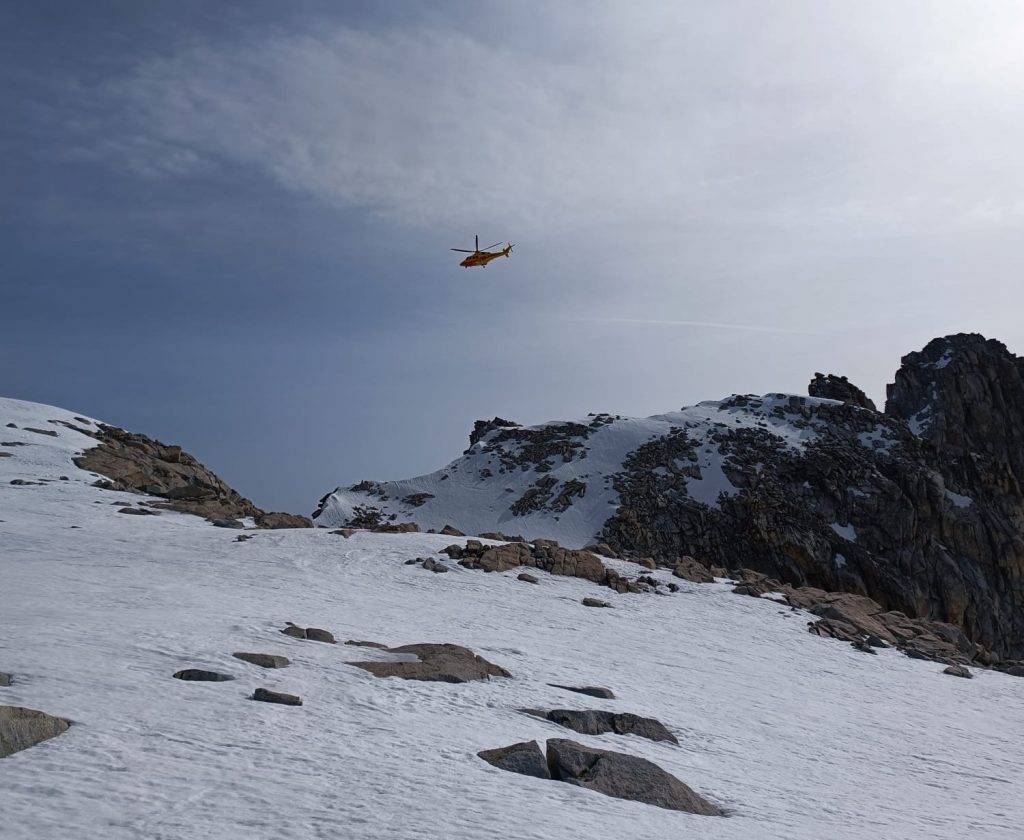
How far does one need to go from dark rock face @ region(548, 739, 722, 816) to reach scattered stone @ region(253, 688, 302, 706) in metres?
3.38

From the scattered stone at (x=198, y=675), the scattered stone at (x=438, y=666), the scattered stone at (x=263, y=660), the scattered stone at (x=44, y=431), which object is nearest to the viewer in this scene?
the scattered stone at (x=198, y=675)

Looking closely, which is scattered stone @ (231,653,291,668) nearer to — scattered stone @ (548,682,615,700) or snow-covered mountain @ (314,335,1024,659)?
scattered stone @ (548,682,615,700)

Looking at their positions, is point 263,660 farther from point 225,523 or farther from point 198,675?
point 225,523

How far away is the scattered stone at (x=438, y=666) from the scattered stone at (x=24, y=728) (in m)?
5.14

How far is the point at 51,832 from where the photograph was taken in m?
6.00

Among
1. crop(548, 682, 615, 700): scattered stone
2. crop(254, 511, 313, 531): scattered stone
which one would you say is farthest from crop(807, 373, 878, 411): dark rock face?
crop(548, 682, 615, 700): scattered stone

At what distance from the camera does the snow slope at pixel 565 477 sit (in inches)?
2511

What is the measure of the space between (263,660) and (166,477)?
99.1 feet

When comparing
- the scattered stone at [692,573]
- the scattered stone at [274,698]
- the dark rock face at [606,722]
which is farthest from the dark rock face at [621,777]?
the scattered stone at [692,573]

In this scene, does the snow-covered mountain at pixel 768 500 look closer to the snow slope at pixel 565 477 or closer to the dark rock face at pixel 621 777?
the snow slope at pixel 565 477

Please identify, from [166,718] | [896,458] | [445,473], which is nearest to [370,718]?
[166,718]

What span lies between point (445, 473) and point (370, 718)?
6573 centimetres

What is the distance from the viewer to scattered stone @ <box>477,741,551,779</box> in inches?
359

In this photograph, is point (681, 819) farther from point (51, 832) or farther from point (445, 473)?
point (445, 473)
